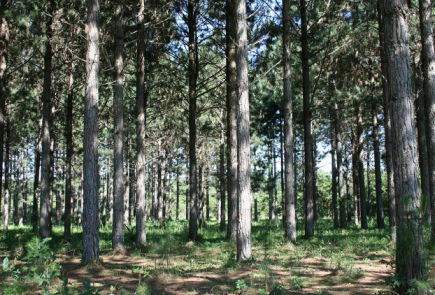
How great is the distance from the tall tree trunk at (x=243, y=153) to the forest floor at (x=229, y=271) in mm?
526

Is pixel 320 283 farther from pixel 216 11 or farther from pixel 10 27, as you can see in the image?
pixel 10 27

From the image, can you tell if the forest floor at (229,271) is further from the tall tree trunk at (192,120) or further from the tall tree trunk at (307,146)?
the tall tree trunk at (192,120)

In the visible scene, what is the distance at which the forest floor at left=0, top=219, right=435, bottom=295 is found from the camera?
5.44m

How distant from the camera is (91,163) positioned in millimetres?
8125

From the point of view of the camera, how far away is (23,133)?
2497 cm

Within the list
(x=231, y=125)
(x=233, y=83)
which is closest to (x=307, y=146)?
(x=231, y=125)

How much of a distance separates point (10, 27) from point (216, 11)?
26.8 feet

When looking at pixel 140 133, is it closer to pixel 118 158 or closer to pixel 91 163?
pixel 118 158

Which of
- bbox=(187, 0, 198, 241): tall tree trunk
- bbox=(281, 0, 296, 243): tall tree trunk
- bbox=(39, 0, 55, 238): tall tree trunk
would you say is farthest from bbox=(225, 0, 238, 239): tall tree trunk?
bbox=(39, 0, 55, 238): tall tree trunk

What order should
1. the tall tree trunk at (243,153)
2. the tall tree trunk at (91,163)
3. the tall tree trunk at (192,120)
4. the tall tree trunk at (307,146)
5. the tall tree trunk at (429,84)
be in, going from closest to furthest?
the tall tree trunk at (243,153) < the tall tree trunk at (91,163) < the tall tree trunk at (429,84) < the tall tree trunk at (307,146) < the tall tree trunk at (192,120)

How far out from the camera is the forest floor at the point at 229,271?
17.8ft

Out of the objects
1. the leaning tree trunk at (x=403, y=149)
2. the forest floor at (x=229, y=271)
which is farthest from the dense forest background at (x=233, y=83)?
the forest floor at (x=229, y=271)

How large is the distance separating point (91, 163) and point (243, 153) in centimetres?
377

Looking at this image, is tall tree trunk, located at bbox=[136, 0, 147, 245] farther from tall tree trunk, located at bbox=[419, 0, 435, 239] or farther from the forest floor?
tall tree trunk, located at bbox=[419, 0, 435, 239]
